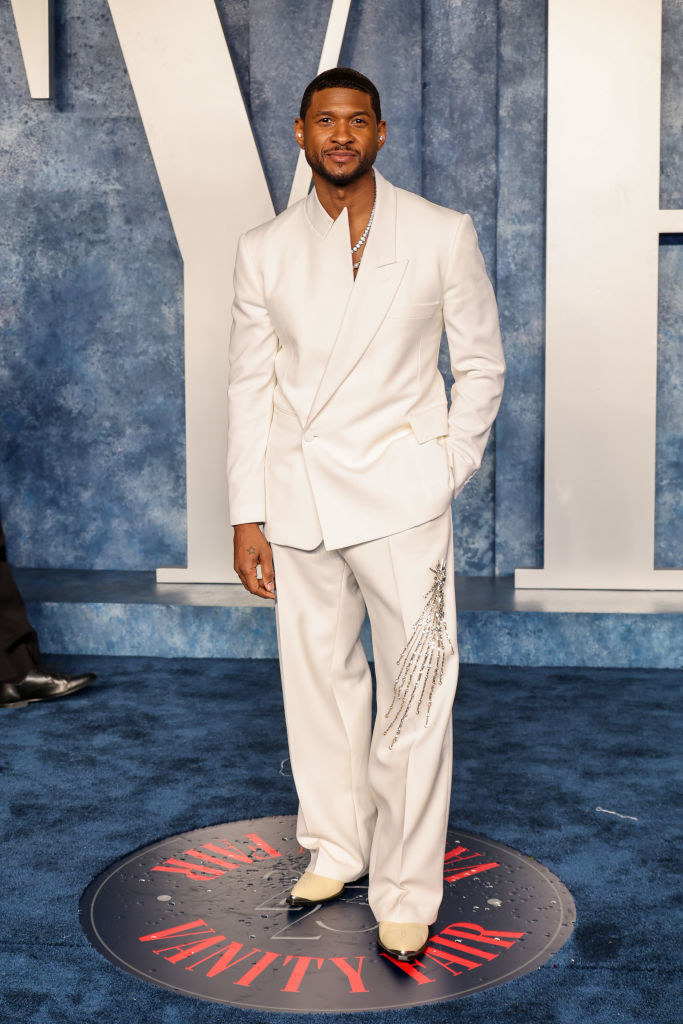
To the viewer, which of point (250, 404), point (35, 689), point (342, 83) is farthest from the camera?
point (35, 689)

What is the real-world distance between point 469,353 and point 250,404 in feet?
1.39

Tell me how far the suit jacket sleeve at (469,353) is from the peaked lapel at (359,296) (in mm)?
111

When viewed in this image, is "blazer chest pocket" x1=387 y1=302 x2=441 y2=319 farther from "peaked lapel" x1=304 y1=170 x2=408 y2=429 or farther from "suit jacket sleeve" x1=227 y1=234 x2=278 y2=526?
"suit jacket sleeve" x1=227 y1=234 x2=278 y2=526

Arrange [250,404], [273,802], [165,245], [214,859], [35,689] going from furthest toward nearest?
1. [165,245]
2. [35,689]
3. [273,802]
4. [214,859]
5. [250,404]

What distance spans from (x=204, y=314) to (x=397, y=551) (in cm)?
261

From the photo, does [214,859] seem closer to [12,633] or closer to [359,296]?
[359,296]

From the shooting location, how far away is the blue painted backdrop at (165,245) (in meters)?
4.84

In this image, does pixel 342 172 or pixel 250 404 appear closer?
pixel 342 172

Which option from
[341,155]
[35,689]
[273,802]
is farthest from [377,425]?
[35,689]

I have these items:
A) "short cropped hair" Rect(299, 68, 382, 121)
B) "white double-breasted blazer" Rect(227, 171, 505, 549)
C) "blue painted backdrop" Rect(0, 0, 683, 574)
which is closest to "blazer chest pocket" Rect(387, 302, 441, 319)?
"white double-breasted blazer" Rect(227, 171, 505, 549)

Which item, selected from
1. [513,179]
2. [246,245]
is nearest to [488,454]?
[513,179]

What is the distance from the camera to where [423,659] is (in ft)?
7.17

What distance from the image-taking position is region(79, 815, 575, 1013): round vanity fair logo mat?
2.07 meters

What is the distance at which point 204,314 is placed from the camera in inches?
180
